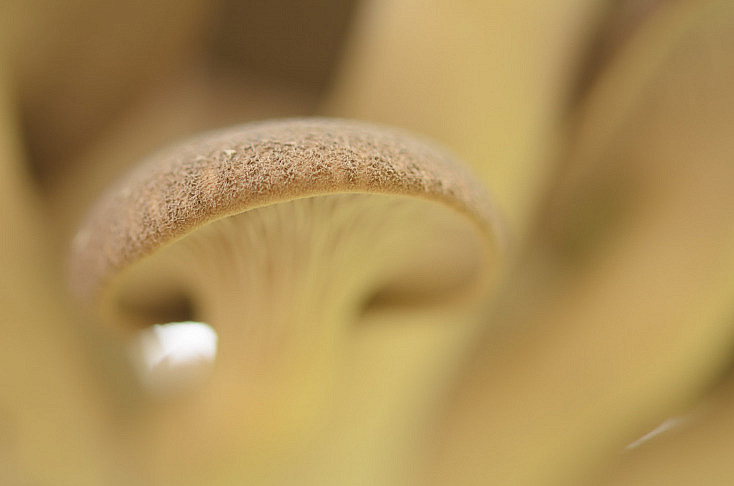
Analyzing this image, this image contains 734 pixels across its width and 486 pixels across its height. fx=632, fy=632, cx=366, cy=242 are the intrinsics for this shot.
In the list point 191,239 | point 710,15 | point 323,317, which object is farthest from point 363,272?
point 710,15

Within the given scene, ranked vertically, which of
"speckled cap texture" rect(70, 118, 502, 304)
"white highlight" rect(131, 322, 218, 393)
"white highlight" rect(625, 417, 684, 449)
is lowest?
"white highlight" rect(625, 417, 684, 449)

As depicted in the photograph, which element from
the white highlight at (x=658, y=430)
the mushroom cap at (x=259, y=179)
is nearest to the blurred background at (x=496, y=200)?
the white highlight at (x=658, y=430)

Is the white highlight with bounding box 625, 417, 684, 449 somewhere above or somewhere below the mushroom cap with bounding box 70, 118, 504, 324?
below

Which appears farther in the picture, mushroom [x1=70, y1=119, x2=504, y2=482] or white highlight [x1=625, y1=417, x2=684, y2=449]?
white highlight [x1=625, y1=417, x2=684, y2=449]

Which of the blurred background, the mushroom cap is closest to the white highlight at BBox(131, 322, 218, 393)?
the blurred background

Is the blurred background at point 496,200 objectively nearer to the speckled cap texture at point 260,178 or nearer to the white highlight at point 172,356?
the white highlight at point 172,356

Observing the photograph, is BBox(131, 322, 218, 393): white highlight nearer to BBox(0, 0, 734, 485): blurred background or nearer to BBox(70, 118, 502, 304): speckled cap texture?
BBox(0, 0, 734, 485): blurred background

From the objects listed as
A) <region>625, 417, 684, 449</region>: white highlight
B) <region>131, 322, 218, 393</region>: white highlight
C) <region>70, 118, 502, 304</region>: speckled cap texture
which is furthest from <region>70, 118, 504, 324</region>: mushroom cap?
<region>625, 417, 684, 449</region>: white highlight
